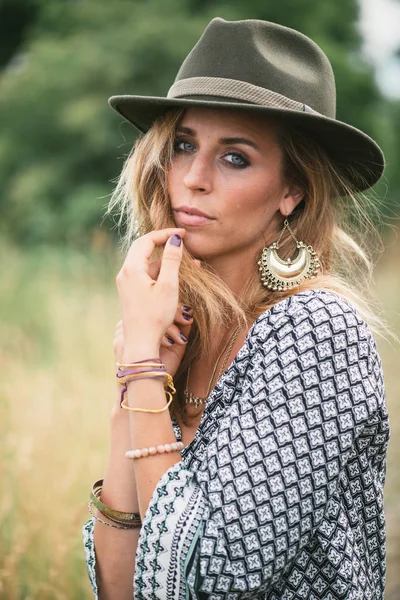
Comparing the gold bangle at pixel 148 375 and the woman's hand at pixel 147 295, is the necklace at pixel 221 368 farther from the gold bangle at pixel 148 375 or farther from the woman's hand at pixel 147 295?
the gold bangle at pixel 148 375

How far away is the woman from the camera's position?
5.40 ft

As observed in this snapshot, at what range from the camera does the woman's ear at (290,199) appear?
2.27 metres

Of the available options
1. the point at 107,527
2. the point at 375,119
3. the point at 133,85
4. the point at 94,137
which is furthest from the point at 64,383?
the point at 375,119

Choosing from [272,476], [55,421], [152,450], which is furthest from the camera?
[55,421]

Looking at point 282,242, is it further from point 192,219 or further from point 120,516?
point 120,516

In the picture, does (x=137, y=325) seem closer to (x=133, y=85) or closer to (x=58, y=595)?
(x=58, y=595)

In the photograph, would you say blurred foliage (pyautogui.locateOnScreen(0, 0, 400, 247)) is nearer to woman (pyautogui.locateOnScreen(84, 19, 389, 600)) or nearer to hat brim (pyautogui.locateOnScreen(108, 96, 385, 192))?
hat brim (pyautogui.locateOnScreen(108, 96, 385, 192))

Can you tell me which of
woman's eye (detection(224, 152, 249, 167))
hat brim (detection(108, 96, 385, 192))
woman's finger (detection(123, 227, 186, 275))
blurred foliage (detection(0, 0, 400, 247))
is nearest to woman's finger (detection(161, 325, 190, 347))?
woman's finger (detection(123, 227, 186, 275))

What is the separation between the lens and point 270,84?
207 cm

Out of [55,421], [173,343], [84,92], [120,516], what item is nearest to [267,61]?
[173,343]

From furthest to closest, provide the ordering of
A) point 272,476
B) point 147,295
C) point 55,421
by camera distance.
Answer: point 55,421 < point 147,295 < point 272,476

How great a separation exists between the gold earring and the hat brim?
1.02 ft

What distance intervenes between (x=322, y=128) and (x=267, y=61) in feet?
0.83

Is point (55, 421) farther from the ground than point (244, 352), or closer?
farther from the ground
